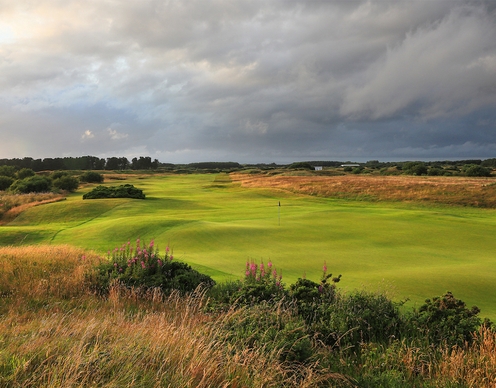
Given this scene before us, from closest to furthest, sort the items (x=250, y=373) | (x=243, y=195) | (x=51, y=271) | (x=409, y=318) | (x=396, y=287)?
1. (x=250, y=373)
2. (x=409, y=318)
3. (x=396, y=287)
4. (x=51, y=271)
5. (x=243, y=195)

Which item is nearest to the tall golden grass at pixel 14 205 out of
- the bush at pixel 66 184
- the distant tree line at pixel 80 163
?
the bush at pixel 66 184

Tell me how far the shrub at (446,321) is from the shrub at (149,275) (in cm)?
526

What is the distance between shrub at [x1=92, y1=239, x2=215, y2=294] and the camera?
10.3m

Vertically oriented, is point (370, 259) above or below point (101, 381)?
below

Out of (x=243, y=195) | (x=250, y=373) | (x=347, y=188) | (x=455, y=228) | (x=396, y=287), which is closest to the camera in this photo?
(x=250, y=373)

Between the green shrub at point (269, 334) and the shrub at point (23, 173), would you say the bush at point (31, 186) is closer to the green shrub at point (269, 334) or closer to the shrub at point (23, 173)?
the shrub at point (23, 173)

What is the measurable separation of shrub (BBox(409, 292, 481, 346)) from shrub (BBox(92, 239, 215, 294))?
526 cm

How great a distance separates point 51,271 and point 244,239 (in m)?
9.12

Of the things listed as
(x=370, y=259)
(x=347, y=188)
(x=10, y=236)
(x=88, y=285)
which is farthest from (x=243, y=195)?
(x=88, y=285)

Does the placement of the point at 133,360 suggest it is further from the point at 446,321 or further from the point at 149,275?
the point at 149,275

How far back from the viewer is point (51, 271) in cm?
1164

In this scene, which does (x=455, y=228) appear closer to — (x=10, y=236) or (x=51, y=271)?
(x=51, y=271)

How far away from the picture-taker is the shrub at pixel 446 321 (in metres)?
7.00

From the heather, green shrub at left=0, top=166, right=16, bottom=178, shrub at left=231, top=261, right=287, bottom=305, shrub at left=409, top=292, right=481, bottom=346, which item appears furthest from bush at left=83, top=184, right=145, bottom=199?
green shrub at left=0, top=166, right=16, bottom=178
